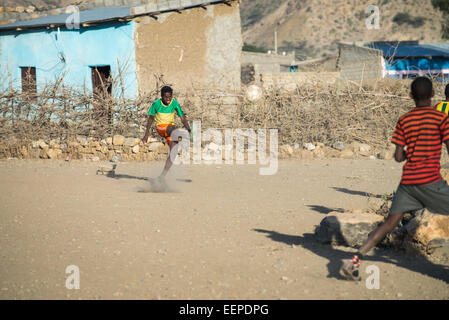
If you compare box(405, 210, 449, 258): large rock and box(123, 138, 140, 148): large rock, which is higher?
box(123, 138, 140, 148): large rock

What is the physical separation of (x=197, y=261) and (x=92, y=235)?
1311 mm

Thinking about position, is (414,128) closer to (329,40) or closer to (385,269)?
(385,269)

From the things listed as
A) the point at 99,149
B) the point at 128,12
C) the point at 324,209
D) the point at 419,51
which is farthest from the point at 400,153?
the point at 419,51

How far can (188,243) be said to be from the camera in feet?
15.2

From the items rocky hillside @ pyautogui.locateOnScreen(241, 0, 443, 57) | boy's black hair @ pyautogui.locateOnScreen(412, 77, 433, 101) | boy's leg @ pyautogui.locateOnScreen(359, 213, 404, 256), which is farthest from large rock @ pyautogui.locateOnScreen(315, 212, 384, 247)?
rocky hillside @ pyautogui.locateOnScreen(241, 0, 443, 57)

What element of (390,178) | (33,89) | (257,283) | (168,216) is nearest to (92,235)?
(168,216)

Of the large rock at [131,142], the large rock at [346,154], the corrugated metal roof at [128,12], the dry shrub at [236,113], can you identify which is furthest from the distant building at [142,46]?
the large rock at [346,154]

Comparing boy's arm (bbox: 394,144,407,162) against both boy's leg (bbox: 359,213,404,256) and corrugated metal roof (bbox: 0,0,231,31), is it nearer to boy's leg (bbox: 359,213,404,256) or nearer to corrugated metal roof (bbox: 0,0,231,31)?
boy's leg (bbox: 359,213,404,256)

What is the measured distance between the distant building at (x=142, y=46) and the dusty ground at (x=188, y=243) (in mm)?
6010

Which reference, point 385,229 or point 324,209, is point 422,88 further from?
point 324,209

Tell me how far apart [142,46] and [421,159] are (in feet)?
36.5

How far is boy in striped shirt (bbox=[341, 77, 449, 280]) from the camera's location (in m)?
3.52

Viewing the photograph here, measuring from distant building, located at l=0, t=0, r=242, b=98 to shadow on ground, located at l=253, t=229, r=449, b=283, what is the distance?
855cm

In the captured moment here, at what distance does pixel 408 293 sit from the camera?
139 inches
